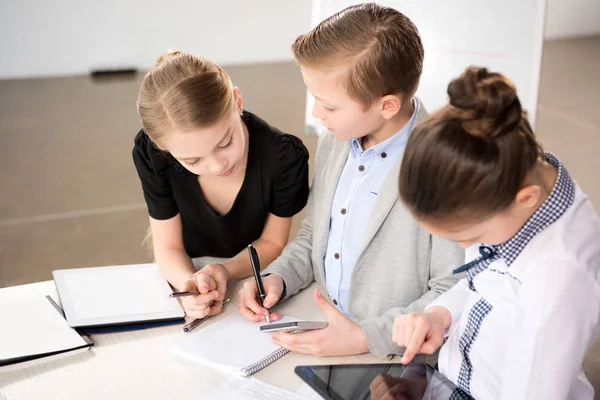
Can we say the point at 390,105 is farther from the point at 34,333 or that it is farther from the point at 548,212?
the point at 34,333

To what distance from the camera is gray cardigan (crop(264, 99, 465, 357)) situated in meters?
1.40

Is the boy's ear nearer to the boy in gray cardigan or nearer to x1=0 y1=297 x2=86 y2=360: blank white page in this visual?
the boy in gray cardigan

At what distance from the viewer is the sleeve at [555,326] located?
103cm

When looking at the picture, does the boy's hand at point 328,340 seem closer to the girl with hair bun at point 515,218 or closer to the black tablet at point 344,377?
the black tablet at point 344,377

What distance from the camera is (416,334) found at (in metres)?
1.18

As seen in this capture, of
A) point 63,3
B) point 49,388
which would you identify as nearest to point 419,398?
point 49,388

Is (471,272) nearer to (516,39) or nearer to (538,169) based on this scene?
(538,169)

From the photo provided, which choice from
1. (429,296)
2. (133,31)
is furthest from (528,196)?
(133,31)

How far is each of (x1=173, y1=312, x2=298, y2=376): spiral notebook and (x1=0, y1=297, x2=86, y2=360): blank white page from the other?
20cm

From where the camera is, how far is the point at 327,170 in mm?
1587

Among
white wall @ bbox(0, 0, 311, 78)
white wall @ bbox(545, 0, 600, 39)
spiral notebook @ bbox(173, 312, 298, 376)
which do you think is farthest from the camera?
white wall @ bbox(545, 0, 600, 39)

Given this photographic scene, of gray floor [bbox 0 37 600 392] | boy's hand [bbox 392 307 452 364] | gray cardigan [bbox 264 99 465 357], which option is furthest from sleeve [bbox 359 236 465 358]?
gray floor [bbox 0 37 600 392]

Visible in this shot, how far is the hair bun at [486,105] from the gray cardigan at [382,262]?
0.44 meters

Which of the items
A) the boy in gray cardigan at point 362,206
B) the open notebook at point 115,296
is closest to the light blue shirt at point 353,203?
the boy in gray cardigan at point 362,206
